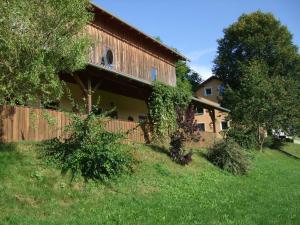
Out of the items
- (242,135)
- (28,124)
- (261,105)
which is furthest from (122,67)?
(261,105)

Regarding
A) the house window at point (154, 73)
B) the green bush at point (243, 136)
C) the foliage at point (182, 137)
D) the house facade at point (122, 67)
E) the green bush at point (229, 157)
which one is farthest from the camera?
the green bush at point (243, 136)

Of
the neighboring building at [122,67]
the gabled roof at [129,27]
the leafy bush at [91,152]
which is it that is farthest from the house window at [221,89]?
the leafy bush at [91,152]

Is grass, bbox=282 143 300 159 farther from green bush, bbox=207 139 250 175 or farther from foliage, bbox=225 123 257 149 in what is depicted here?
green bush, bbox=207 139 250 175

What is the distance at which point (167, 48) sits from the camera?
33.8 m

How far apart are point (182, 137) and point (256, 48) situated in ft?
114

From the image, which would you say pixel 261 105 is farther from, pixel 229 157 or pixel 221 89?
pixel 221 89

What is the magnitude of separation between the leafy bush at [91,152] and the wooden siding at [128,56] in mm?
9234

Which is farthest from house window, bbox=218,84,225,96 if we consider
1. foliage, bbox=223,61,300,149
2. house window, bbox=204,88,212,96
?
foliage, bbox=223,61,300,149

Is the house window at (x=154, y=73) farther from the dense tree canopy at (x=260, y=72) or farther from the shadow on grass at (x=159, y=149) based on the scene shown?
the shadow on grass at (x=159, y=149)

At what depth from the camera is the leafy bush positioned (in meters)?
14.4

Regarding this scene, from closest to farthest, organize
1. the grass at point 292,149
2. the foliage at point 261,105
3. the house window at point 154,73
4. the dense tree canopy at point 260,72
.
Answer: the house window at point 154,73 → the foliage at point 261,105 → the dense tree canopy at point 260,72 → the grass at point 292,149

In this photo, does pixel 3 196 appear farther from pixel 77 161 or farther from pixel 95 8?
pixel 95 8

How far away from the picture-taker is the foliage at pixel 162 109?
2350 centimetres

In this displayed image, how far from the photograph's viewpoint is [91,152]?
48.2 feet
